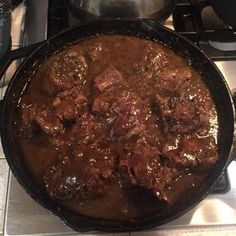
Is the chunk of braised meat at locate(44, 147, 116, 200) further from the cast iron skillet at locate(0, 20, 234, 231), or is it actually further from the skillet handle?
the skillet handle

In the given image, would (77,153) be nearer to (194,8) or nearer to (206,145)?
(206,145)

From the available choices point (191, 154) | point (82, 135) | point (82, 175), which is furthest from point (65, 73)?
point (191, 154)

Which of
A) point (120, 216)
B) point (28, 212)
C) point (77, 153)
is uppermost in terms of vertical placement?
point (77, 153)

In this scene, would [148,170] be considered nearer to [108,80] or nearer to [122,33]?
[108,80]

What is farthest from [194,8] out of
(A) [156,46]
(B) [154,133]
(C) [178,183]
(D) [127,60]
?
(C) [178,183]

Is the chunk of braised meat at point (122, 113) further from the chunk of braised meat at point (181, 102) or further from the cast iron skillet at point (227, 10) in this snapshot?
the cast iron skillet at point (227, 10)

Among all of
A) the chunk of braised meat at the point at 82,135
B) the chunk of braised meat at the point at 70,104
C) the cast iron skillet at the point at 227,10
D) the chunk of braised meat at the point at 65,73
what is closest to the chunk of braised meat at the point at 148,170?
the chunk of braised meat at the point at 82,135

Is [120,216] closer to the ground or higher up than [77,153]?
closer to the ground
